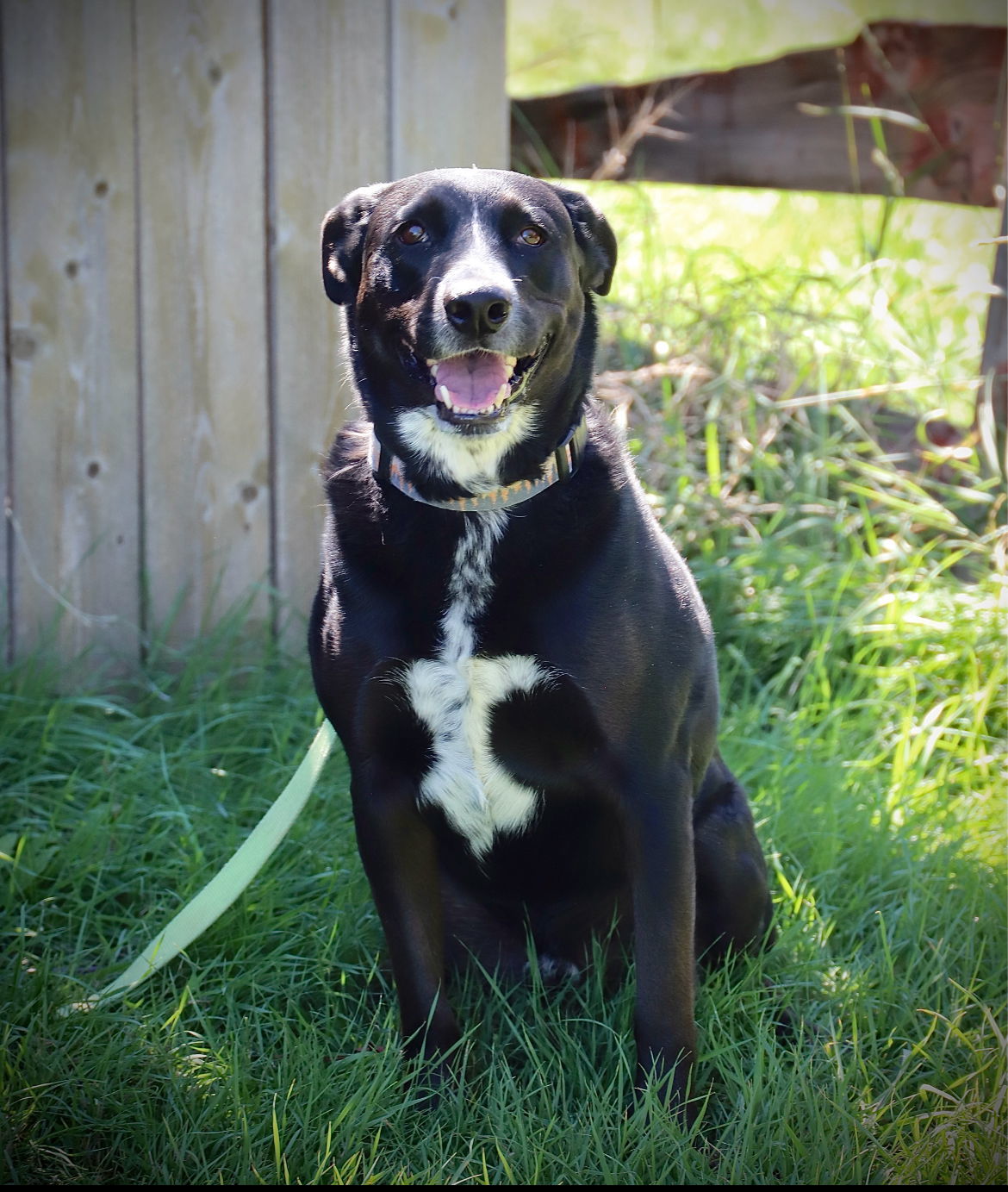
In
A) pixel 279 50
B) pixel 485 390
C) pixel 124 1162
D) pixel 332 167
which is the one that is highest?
pixel 279 50

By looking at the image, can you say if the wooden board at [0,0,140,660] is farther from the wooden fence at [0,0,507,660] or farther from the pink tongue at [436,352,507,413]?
the pink tongue at [436,352,507,413]

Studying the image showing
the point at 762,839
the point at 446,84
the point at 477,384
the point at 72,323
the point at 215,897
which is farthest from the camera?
the point at 446,84

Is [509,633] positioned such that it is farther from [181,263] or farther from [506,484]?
[181,263]

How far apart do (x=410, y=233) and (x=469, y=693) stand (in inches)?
31.0

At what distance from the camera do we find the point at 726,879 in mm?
2092

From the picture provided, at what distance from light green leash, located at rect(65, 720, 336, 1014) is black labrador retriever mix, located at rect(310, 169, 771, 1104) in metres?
0.18

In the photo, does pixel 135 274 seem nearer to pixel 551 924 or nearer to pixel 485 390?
pixel 485 390

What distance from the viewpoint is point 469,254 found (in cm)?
190

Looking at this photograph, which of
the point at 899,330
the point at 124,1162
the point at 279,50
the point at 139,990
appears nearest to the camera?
the point at 124,1162

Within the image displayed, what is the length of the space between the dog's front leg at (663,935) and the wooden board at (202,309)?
71.9 inches

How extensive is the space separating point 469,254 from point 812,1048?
1432mm

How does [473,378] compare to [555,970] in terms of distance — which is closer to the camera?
[473,378]

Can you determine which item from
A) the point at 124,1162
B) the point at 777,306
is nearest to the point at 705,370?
the point at 777,306

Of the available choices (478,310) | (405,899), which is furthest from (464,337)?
(405,899)
